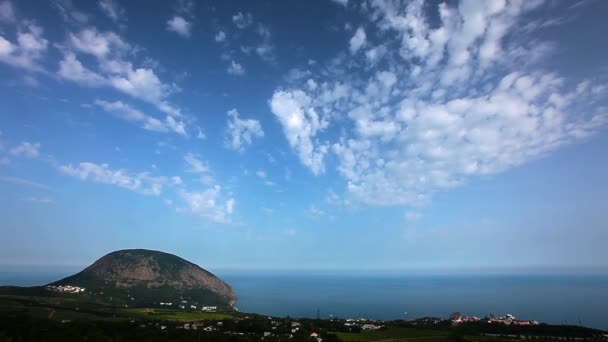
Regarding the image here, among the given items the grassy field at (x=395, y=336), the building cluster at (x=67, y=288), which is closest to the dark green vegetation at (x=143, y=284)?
the building cluster at (x=67, y=288)

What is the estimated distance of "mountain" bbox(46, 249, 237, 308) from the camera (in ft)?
374

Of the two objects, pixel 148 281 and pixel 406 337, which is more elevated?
pixel 148 281

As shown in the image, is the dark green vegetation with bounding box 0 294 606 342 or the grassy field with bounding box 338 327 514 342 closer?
the dark green vegetation with bounding box 0 294 606 342

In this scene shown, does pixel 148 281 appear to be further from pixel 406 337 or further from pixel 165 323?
pixel 406 337

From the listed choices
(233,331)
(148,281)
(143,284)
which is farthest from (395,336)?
(148,281)

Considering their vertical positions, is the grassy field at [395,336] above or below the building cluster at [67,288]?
below

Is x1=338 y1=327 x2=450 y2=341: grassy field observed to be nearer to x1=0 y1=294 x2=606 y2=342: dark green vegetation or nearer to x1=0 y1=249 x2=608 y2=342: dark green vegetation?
x1=0 y1=294 x2=606 y2=342: dark green vegetation

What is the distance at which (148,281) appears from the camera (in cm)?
13138

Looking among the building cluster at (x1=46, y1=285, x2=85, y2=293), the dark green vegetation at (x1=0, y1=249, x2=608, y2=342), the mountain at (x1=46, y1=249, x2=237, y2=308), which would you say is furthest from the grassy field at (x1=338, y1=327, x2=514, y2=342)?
the building cluster at (x1=46, y1=285, x2=85, y2=293)

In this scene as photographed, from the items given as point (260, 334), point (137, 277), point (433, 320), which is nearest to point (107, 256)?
point (137, 277)

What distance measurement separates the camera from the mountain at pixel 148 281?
374 feet

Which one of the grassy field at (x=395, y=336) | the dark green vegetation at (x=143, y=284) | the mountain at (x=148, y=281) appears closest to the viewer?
the grassy field at (x=395, y=336)

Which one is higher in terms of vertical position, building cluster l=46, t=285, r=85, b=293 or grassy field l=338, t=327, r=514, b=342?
building cluster l=46, t=285, r=85, b=293

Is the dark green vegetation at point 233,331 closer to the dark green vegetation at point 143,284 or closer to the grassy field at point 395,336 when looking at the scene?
the grassy field at point 395,336
